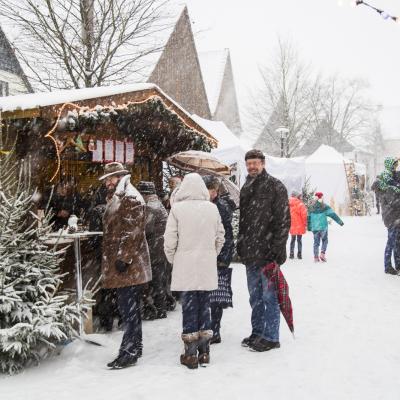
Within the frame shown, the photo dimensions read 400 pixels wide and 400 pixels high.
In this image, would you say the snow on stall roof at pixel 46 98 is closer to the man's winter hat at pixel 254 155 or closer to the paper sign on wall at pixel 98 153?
the paper sign on wall at pixel 98 153

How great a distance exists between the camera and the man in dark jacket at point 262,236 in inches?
207

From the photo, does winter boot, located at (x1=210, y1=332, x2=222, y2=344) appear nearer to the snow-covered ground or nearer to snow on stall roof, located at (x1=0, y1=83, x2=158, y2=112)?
the snow-covered ground

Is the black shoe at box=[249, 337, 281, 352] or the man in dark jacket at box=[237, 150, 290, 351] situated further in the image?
the black shoe at box=[249, 337, 281, 352]

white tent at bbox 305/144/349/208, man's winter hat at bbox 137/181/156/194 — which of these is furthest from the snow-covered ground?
white tent at bbox 305/144/349/208

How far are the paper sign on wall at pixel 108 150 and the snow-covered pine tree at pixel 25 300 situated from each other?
4276 mm

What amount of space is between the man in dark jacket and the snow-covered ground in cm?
31

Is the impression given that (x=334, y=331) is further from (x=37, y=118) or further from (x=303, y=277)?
(x=37, y=118)

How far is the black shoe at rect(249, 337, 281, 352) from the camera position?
17.8 feet

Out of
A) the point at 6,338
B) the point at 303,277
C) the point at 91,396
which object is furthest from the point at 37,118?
the point at 303,277

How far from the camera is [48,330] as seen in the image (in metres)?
4.79

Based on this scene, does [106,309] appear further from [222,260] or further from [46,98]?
[46,98]

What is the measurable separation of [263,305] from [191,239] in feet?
4.28

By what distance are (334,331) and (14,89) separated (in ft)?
59.1

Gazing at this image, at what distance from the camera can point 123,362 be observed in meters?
4.97
